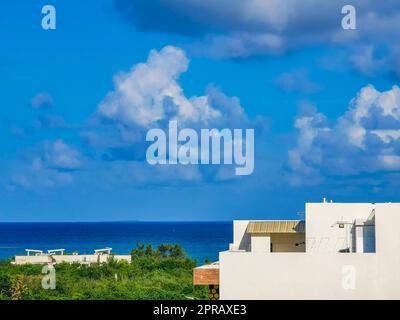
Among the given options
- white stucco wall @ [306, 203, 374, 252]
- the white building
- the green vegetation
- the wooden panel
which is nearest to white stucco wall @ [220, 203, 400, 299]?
the white building

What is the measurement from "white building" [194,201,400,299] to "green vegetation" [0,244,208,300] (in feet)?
46.2

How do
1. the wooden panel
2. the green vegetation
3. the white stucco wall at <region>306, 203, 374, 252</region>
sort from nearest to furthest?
the wooden panel < the white stucco wall at <region>306, 203, 374, 252</region> < the green vegetation

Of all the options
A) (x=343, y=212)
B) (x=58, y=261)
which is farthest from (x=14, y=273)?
(x=343, y=212)

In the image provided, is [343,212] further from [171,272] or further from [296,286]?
[171,272]

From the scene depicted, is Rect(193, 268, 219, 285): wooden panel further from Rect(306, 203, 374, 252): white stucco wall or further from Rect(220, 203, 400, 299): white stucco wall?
Rect(306, 203, 374, 252): white stucco wall

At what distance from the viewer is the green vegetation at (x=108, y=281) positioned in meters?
39.5

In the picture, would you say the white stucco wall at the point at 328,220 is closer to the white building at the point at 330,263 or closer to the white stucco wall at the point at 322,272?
the white building at the point at 330,263

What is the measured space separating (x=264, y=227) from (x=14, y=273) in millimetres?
21769

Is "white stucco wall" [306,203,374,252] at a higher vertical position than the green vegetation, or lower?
higher

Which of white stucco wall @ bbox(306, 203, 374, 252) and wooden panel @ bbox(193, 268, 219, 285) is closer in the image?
wooden panel @ bbox(193, 268, 219, 285)

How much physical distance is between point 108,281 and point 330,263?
2426cm

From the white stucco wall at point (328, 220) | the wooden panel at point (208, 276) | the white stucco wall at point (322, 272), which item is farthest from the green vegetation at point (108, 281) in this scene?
the white stucco wall at point (322, 272)

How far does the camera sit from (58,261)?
49.8m

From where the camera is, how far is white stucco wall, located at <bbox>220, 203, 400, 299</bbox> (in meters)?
22.0
